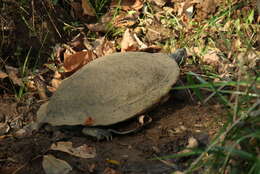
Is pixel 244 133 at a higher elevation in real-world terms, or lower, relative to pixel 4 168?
higher

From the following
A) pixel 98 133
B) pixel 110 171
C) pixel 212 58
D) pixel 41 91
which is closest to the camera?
pixel 110 171

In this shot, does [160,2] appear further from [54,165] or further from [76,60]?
[54,165]

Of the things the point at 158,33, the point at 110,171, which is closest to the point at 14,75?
the point at 110,171

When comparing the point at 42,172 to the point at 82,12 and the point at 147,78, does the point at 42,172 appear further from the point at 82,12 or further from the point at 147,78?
the point at 82,12

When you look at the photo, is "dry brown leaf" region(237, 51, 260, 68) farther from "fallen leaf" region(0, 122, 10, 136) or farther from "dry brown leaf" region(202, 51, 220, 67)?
"fallen leaf" region(0, 122, 10, 136)

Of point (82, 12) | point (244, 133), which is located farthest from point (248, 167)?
point (82, 12)

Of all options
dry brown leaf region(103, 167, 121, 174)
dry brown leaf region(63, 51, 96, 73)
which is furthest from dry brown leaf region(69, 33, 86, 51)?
dry brown leaf region(103, 167, 121, 174)

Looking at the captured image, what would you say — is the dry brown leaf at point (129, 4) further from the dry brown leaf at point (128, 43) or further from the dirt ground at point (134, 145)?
the dirt ground at point (134, 145)
